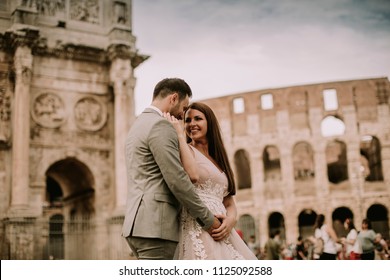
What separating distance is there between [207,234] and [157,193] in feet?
1.41

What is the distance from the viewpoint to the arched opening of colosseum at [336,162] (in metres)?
27.9

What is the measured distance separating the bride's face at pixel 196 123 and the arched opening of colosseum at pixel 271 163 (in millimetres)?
24638

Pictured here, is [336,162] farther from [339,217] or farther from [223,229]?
[223,229]

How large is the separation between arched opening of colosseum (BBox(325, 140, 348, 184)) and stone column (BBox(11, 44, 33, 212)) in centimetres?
1815

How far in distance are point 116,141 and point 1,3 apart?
4435 millimetres

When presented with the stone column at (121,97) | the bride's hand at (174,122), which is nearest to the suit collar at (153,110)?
the bride's hand at (174,122)

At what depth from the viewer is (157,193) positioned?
10.8 feet

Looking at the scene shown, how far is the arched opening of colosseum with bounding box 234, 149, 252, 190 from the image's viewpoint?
29.1 meters

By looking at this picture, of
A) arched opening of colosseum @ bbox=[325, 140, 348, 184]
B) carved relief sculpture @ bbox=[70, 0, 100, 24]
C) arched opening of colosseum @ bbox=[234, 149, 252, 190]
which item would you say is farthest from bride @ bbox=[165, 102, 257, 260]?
arched opening of colosseum @ bbox=[234, 149, 252, 190]

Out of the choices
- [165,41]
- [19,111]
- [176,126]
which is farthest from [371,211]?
[176,126]

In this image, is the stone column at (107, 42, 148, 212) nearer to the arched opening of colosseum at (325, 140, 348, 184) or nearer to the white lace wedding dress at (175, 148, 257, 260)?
the white lace wedding dress at (175, 148, 257, 260)

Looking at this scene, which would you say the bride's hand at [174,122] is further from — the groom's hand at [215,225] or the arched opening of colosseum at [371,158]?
the arched opening of colosseum at [371,158]
